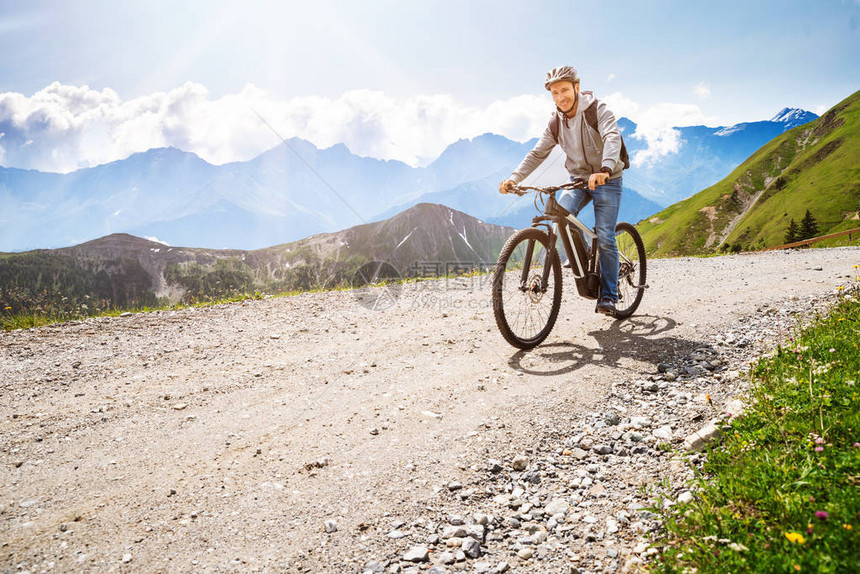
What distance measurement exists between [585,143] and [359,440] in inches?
214

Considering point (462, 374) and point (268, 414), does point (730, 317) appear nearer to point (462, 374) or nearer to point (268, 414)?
point (462, 374)

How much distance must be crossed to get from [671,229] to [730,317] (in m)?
212

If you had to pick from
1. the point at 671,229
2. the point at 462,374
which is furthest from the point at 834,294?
the point at 671,229

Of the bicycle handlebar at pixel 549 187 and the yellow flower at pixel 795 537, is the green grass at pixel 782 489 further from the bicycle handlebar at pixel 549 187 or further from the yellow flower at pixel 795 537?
the bicycle handlebar at pixel 549 187

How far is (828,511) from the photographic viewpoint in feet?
7.01

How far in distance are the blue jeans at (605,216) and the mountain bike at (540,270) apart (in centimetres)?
15

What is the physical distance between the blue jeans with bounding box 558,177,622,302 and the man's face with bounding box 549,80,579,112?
1.30m

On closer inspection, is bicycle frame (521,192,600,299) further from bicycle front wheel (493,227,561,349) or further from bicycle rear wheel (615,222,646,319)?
bicycle rear wheel (615,222,646,319)

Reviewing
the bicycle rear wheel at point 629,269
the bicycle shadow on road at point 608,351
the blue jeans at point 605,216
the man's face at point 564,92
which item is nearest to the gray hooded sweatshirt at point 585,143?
the man's face at point 564,92

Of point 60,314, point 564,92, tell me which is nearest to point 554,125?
point 564,92

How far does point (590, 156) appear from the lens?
659 centimetres

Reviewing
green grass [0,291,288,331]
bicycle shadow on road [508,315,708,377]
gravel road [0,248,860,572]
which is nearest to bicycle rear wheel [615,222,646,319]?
gravel road [0,248,860,572]

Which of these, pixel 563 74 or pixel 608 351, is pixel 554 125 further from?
pixel 608 351

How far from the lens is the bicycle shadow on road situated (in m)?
5.60
